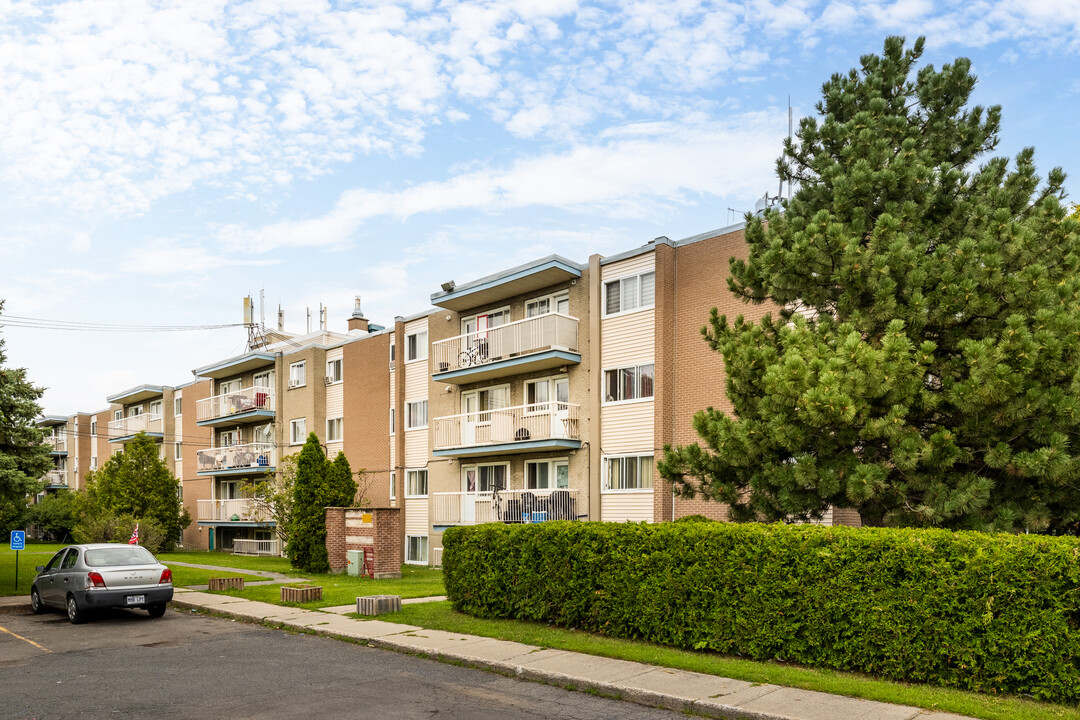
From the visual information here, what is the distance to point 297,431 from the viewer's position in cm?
3909

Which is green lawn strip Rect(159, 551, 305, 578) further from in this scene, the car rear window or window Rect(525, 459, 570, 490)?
the car rear window

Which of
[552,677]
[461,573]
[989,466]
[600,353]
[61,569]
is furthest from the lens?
[600,353]

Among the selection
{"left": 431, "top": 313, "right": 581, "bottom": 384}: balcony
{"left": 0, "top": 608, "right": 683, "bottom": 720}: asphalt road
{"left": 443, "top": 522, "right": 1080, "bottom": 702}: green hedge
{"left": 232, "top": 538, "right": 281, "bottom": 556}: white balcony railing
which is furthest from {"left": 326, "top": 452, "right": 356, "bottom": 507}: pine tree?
{"left": 443, "top": 522, "right": 1080, "bottom": 702}: green hedge

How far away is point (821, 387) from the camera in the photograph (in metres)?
11.1

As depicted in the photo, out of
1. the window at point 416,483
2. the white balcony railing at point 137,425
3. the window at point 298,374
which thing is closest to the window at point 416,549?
the window at point 416,483

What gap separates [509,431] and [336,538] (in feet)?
19.5

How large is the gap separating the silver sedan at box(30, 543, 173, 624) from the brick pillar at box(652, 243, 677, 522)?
464 inches

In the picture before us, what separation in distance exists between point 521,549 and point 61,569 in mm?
9208

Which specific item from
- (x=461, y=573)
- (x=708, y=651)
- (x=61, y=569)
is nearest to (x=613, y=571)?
(x=708, y=651)

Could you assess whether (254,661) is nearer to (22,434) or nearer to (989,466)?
(989,466)

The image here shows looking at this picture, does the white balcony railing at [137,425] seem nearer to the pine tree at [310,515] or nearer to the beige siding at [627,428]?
the pine tree at [310,515]

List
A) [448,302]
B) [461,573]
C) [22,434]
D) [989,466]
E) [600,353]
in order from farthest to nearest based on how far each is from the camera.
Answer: [448,302] < [600,353] < [22,434] < [461,573] < [989,466]

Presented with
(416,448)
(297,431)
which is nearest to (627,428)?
(416,448)

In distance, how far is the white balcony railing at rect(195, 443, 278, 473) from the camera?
40.2 metres
